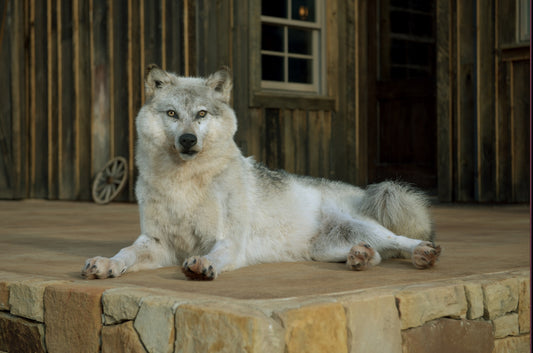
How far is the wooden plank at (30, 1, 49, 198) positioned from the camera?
34.6 feet

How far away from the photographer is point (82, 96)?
10.1 metres

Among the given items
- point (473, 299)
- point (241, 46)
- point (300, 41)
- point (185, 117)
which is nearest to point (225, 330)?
point (473, 299)

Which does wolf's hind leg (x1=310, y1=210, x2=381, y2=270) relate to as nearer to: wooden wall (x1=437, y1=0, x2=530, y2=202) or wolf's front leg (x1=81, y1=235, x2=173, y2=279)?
wolf's front leg (x1=81, y1=235, x2=173, y2=279)

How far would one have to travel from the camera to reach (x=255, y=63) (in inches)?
347

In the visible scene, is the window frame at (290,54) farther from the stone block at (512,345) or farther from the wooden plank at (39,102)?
the stone block at (512,345)

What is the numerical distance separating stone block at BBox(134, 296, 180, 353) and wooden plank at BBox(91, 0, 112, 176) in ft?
24.2

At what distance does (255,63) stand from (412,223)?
5.15 metres

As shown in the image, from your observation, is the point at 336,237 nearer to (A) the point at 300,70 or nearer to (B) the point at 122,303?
(B) the point at 122,303

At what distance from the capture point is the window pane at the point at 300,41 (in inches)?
366

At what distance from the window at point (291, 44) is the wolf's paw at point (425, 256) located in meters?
5.75

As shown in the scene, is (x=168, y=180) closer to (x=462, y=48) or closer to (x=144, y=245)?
(x=144, y=245)

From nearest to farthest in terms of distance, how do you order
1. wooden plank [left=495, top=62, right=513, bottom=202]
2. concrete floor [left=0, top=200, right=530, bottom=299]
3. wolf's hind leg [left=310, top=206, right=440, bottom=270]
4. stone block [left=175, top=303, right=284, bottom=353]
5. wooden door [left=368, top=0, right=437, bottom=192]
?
stone block [left=175, top=303, right=284, bottom=353] < concrete floor [left=0, top=200, right=530, bottom=299] < wolf's hind leg [left=310, top=206, right=440, bottom=270] < wooden plank [left=495, top=62, right=513, bottom=202] < wooden door [left=368, top=0, right=437, bottom=192]

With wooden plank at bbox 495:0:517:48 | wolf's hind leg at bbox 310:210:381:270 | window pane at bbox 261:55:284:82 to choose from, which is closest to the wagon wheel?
window pane at bbox 261:55:284:82

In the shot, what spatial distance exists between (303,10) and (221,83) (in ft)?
18.9
